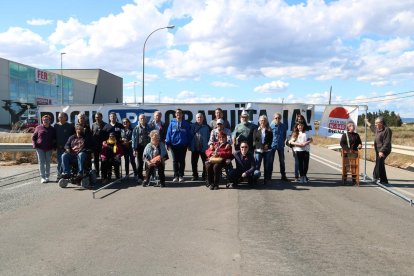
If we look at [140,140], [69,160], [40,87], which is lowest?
[69,160]

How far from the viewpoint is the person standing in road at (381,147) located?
11.1 m

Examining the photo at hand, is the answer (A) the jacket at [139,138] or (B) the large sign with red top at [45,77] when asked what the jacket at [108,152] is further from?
(B) the large sign with red top at [45,77]

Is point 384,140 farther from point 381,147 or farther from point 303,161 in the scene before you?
point 303,161

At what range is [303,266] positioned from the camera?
15.6 ft

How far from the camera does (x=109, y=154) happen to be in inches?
436

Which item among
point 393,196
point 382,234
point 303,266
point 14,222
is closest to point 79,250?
point 14,222

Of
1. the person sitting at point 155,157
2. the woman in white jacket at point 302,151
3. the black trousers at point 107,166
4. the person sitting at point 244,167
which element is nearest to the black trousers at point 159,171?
the person sitting at point 155,157

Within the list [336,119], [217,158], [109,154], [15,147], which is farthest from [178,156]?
[15,147]

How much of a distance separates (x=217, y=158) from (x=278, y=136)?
203 centimetres

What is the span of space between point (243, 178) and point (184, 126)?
85.0 inches

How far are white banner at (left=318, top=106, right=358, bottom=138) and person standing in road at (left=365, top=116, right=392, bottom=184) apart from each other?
5.11 ft

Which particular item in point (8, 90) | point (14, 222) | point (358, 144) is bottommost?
point (14, 222)

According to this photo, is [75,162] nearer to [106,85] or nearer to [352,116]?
[352,116]

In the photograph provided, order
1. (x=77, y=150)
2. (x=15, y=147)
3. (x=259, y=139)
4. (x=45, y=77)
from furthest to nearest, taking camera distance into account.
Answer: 1. (x=45, y=77)
2. (x=15, y=147)
3. (x=259, y=139)
4. (x=77, y=150)
